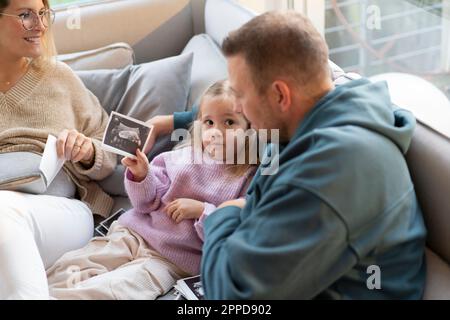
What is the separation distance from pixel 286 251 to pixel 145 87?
4.08ft

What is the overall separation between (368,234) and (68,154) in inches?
38.7

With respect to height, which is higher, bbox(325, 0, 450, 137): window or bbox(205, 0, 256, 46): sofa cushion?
bbox(205, 0, 256, 46): sofa cushion

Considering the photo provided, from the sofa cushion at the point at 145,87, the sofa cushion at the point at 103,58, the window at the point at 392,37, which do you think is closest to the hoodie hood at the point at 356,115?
the sofa cushion at the point at 145,87

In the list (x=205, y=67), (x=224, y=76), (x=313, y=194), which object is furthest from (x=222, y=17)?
(x=313, y=194)

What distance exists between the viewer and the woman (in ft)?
5.38

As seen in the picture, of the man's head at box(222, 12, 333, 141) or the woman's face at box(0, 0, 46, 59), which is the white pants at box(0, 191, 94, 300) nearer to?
the woman's face at box(0, 0, 46, 59)

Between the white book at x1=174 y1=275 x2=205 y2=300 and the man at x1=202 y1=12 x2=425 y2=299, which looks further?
the white book at x1=174 y1=275 x2=205 y2=300

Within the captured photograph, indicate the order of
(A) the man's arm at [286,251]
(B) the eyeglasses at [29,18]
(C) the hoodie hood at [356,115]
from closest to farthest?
(A) the man's arm at [286,251] → (C) the hoodie hood at [356,115] → (B) the eyeglasses at [29,18]

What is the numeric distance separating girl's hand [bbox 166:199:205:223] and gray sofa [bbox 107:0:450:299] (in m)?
0.39

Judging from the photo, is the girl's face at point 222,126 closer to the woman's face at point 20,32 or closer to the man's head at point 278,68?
the man's head at point 278,68

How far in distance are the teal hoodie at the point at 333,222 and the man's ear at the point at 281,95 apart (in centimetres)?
5

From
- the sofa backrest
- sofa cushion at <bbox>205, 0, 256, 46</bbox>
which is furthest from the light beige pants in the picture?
sofa cushion at <bbox>205, 0, 256, 46</bbox>

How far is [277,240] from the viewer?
41.7 inches

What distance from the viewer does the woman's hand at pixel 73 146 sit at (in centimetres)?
175
